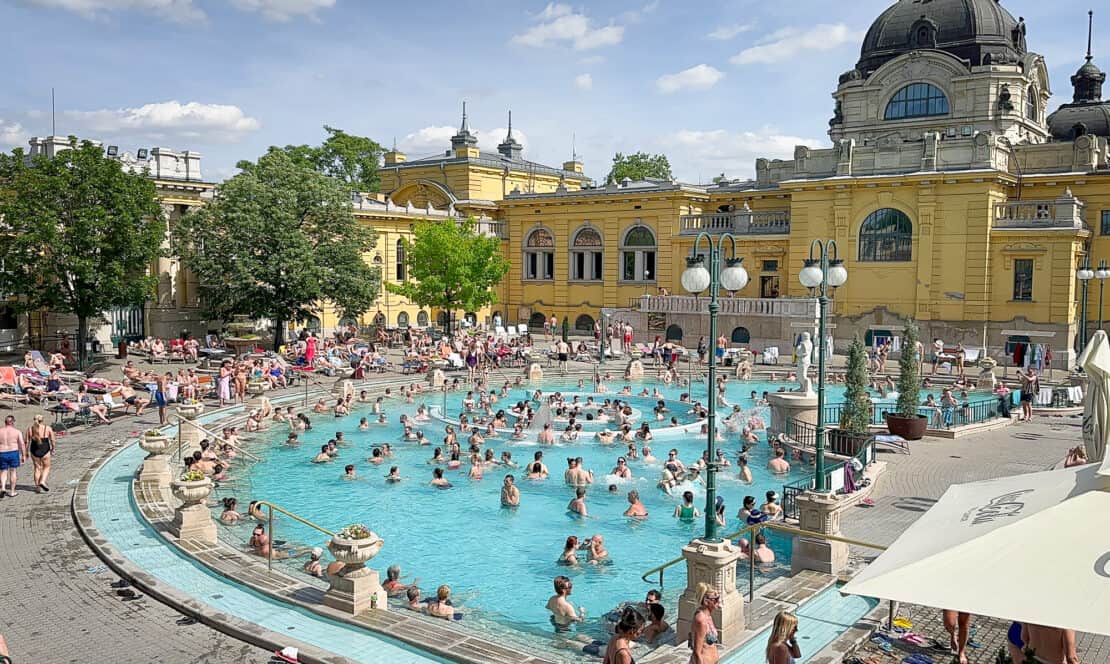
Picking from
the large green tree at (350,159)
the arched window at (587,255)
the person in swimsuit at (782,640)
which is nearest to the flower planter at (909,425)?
the person in swimsuit at (782,640)

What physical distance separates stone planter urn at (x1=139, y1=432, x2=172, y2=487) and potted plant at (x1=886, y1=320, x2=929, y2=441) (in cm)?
1646

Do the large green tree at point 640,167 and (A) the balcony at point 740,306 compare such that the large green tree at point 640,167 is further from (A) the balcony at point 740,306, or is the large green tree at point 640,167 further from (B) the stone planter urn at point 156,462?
(B) the stone planter urn at point 156,462

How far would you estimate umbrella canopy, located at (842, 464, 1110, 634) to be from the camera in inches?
200

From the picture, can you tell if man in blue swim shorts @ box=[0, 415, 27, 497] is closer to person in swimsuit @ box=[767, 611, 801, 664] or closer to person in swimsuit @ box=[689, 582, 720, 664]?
person in swimsuit @ box=[689, 582, 720, 664]

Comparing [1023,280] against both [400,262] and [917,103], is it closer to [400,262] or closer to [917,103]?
[917,103]

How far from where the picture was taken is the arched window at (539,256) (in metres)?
49.3

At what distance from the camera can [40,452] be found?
1558cm

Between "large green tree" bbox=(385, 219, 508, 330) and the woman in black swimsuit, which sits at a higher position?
"large green tree" bbox=(385, 219, 508, 330)

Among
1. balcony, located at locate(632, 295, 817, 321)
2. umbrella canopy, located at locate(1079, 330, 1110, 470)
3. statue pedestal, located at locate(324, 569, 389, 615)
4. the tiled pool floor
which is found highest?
balcony, located at locate(632, 295, 817, 321)

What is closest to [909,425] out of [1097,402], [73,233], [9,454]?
[1097,402]

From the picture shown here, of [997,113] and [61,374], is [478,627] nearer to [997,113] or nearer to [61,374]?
[61,374]

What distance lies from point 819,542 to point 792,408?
33.6 ft

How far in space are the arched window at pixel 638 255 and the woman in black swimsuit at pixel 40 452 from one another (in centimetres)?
3358

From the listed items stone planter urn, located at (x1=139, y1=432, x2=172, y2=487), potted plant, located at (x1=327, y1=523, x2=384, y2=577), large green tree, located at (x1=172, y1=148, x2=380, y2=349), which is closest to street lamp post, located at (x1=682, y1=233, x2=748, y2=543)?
potted plant, located at (x1=327, y1=523, x2=384, y2=577)
